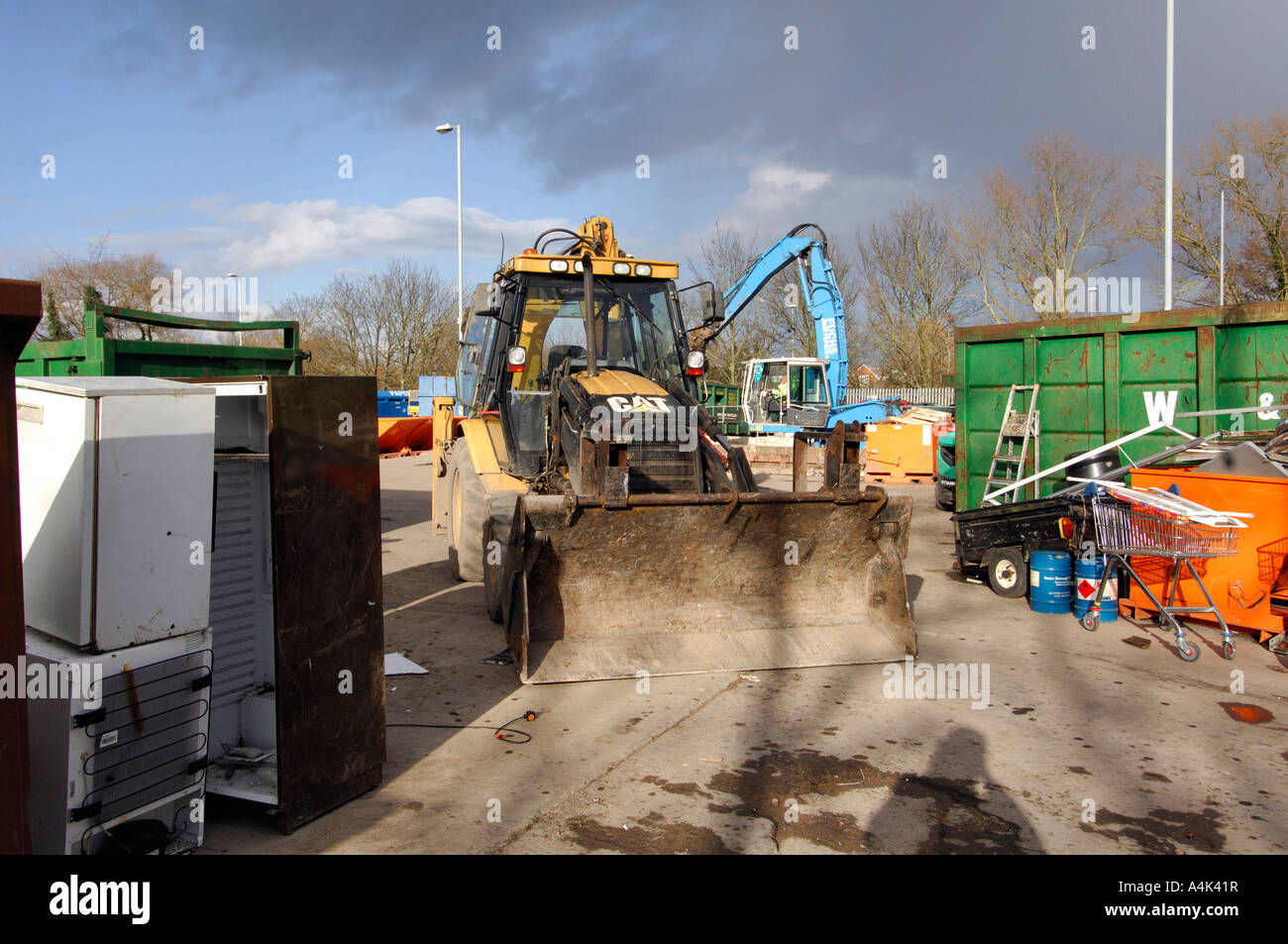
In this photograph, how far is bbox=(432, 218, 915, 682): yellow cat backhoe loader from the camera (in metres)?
5.46

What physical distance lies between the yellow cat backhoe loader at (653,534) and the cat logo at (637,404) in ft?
0.05

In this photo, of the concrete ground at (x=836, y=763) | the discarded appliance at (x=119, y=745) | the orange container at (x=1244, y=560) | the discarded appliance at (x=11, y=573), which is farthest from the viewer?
the orange container at (x=1244, y=560)

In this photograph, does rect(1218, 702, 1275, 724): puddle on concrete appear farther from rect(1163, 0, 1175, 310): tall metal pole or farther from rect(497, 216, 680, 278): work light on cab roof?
rect(1163, 0, 1175, 310): tall metal pole

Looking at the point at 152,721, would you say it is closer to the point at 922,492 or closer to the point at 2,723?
the point at 2,723

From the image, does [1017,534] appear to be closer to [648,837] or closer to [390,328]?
[648,837]

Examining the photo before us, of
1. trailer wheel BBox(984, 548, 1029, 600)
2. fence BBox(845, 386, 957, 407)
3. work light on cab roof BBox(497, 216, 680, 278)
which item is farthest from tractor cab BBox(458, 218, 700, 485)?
fence BBox(845, 386, 957, 407)

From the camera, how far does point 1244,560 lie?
658cm

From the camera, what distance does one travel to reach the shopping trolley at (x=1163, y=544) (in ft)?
20.1

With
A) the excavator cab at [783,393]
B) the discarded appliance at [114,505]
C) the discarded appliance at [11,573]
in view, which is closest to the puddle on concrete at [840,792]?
the discarded appliance at [114,505]

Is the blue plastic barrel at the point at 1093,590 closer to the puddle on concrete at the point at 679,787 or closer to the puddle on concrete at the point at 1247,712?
the puddle on concrete at the point at 1247,712

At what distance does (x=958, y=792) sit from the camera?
400 cm

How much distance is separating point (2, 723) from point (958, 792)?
12.0ft
